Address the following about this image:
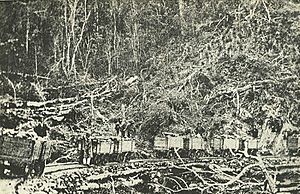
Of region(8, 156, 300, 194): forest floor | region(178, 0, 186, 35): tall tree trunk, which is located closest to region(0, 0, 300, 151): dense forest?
region(178, 0, 186, 35): tall tree trunk

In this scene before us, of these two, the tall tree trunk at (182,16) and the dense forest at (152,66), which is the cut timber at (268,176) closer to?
the dense forest at (152,66)

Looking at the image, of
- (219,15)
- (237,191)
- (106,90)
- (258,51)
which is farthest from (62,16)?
(237,191)

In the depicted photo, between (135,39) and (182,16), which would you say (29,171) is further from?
(182,16)

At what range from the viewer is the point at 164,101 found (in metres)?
1.93

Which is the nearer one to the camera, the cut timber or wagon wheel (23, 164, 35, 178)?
the cut timber

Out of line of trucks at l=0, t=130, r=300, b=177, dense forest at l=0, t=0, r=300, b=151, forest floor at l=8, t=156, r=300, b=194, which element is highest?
dense forest at l=0, t=0, r=300, b=151

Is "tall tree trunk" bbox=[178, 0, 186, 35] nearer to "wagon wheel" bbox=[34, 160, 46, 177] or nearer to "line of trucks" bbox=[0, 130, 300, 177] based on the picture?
→ "line of trucks" bbox=[0, 130, 300, 177]

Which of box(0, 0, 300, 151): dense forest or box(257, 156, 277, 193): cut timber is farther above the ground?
box(0, 0, 300, 151): dense forest

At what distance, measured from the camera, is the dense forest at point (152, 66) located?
1.88 metres

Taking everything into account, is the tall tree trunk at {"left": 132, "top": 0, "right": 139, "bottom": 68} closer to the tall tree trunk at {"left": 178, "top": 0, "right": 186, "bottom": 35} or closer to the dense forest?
the dense forest

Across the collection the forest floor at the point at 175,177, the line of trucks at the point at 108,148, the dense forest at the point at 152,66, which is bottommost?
the forest floor at the point at 175,177

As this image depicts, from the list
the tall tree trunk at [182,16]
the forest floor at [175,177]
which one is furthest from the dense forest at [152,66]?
the forest floor at [175,177]

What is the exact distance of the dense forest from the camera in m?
1.88

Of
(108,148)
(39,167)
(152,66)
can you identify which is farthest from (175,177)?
(39,167)
